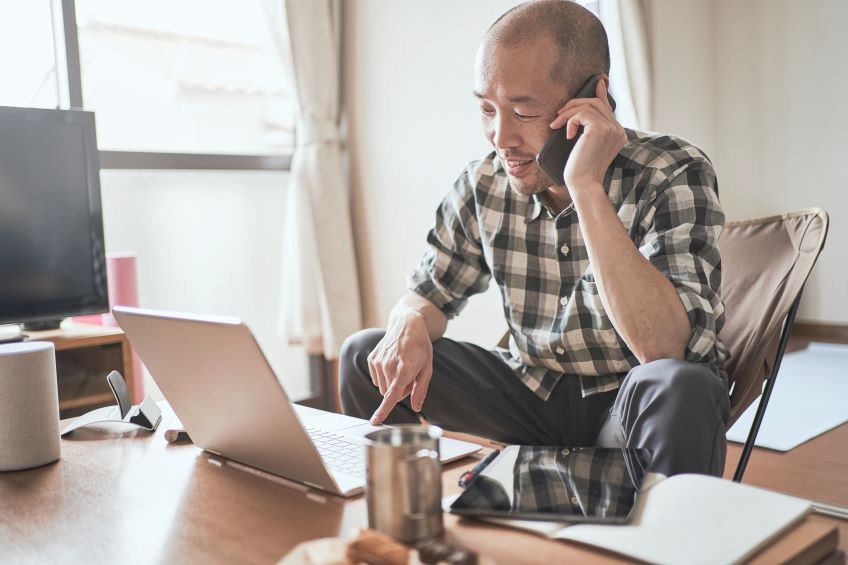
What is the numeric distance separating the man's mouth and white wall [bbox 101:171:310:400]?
169 centimetres

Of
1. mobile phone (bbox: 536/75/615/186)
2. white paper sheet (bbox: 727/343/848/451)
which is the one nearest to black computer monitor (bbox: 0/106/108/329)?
mobile phone (bbox: 536/75/615/186)

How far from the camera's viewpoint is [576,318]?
1.44 metres

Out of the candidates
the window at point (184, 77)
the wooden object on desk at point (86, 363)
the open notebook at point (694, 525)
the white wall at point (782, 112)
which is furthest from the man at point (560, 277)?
the white wall at point (782, 112)

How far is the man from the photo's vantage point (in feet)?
3.98

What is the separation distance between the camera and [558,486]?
853 millimetres

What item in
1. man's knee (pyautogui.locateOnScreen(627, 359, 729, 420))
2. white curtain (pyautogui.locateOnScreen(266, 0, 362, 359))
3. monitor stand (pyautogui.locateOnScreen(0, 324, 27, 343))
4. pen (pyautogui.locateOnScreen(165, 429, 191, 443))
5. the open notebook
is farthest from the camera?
white curtain (pyautogui.locateOnScreen(266, 0, 362, 359))

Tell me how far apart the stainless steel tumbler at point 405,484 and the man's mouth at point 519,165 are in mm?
786

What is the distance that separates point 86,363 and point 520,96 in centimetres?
139

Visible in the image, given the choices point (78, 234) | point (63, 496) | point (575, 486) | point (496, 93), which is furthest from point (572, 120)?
point (78, 234)

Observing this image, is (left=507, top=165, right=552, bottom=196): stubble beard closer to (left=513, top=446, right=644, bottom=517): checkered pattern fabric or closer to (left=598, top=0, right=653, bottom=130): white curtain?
(left=513, top=446, right=644, bottom=517): checkered pattern fabric

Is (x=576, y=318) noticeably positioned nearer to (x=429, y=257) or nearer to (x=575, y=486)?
(x=429, y=257)

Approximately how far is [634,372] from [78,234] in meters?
1.60

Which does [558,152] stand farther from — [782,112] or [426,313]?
[782,112]

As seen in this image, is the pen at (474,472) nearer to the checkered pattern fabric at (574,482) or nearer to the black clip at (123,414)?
the checkered pattern fabric at (574,482)
